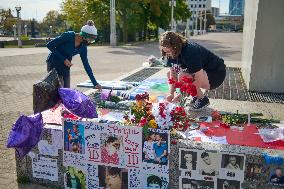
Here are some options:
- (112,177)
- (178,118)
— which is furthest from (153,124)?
(112,177)

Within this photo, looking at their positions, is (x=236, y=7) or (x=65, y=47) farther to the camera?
(x=236, y=7)

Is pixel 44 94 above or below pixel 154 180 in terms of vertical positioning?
above

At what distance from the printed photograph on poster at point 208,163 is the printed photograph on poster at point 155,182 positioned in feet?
1.18

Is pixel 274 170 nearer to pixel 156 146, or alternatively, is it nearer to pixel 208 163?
pixel 208 163

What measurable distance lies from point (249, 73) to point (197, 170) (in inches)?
174

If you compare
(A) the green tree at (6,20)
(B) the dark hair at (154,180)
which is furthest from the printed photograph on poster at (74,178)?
(A) the green tree at (6,20)

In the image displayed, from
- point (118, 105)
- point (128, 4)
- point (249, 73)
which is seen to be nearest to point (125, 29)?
point (128, 4)

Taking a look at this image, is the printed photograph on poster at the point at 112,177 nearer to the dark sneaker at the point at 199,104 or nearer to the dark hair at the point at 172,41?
the dark hair at the point at 172,41

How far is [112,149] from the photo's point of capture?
3107mm

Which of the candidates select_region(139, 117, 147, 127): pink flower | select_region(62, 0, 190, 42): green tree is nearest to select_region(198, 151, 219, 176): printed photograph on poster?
select_region(139, 117, 147, 127): pink flower

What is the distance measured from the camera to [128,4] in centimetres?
2814

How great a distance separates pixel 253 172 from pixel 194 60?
1.65 meters

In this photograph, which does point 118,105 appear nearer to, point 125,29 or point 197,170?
point 197,170

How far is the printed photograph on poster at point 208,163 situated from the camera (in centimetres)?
281
